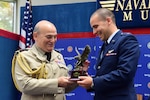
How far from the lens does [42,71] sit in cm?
→ 240

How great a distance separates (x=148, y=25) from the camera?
396 cm

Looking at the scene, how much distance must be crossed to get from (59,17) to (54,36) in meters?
1.96

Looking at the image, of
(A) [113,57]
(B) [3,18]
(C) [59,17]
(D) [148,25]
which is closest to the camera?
(A) [113,57]

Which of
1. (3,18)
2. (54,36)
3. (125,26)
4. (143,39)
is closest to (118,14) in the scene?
(125,26)

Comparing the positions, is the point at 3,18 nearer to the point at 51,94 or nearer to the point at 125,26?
the point at 125,26

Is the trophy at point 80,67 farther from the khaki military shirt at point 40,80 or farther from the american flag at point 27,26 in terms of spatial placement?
the american flag at point 27,26

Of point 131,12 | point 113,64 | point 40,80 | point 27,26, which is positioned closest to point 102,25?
point 113,64

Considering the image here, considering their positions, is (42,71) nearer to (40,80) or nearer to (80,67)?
(40,80)

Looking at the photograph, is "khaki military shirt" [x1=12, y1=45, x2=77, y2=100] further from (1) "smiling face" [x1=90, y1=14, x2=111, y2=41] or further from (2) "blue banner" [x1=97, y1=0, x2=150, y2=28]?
(2) "blue banner" [x1=97, y1=0, x2=150, y2=28]

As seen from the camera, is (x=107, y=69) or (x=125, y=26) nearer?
(x=107, y=69)

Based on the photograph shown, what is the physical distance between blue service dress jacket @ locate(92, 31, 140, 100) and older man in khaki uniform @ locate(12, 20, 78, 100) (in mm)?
266

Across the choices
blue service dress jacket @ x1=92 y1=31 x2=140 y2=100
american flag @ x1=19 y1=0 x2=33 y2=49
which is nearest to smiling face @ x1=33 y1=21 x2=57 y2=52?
blue service dress jacket @ x1=92 y1=31 x2=140 y2=100

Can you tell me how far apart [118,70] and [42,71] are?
1.97 ft

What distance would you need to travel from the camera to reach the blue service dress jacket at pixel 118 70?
2.09m
